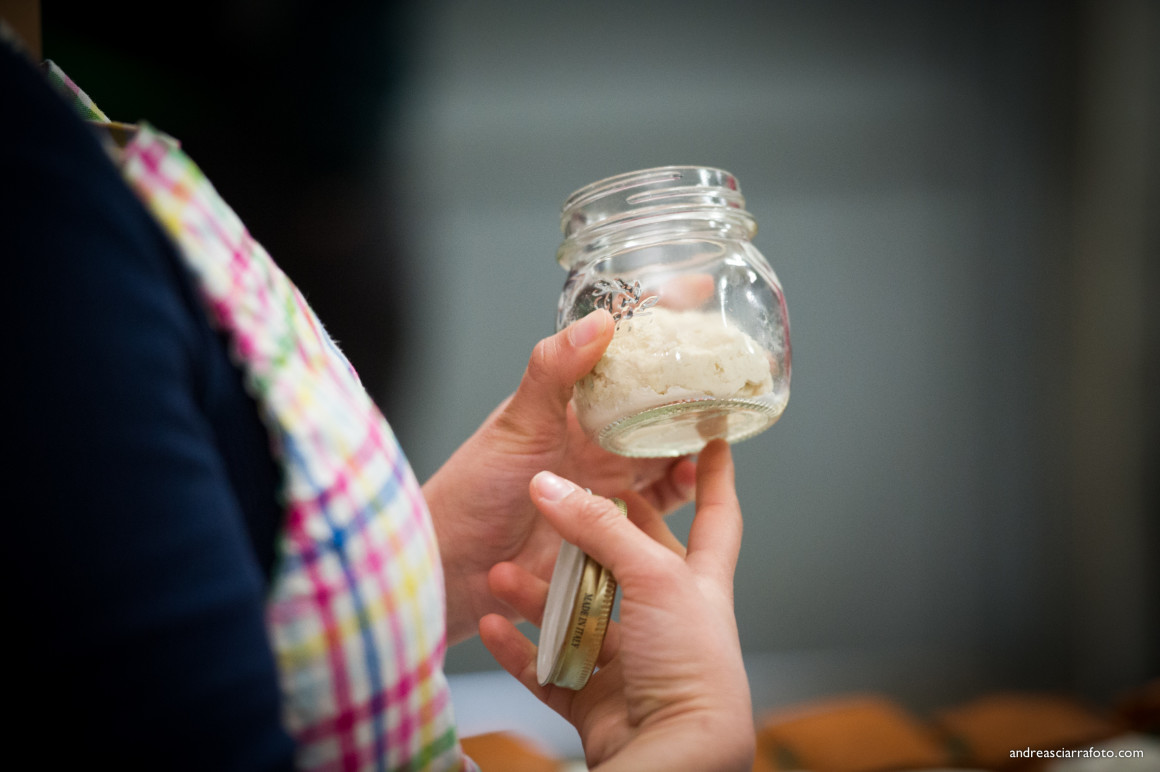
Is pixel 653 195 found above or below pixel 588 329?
above

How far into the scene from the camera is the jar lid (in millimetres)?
531

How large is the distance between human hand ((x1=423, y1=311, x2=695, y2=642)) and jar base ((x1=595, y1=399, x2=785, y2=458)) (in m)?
0.07

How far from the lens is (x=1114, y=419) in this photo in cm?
184

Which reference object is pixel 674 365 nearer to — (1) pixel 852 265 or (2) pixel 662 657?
(2) pixel 662 657

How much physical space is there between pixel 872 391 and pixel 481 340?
102 cm

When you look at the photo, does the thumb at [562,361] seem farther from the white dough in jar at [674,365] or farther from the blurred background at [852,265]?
the blurred background at [852,265]

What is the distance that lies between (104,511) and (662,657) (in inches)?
13.9

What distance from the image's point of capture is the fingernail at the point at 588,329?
574 mm

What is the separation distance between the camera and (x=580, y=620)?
1.75 feet

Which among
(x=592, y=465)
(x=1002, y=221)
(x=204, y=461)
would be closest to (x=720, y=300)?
(x=592, y=465)

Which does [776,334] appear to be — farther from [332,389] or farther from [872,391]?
[872,391]
